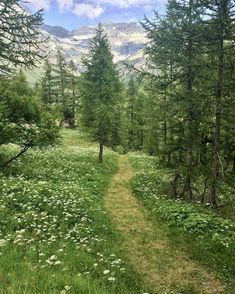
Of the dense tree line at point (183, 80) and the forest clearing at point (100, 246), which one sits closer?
the forest clearing at point (100, 246)

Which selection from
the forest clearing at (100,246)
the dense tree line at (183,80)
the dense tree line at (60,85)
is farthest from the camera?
the dense tree line at (60,85)

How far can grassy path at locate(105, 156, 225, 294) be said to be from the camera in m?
10.6

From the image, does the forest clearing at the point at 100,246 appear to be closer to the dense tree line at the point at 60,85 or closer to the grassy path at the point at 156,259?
the grassy path at the point at 156,259

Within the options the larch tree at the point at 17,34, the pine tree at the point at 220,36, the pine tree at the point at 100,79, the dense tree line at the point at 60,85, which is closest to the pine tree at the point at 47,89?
the dense tree line at the point at 60,85

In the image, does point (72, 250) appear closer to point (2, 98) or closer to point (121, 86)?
point (2, 98)

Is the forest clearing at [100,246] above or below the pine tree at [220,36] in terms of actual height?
below

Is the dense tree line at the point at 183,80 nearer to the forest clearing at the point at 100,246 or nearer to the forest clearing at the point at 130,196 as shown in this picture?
the forest clearing at the point at 130,196

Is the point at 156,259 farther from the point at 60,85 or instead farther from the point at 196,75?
the point at 60,85

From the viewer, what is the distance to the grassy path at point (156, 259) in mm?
10609

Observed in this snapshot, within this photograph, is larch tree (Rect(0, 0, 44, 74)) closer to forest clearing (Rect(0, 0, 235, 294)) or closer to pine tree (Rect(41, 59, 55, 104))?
forest clearing (Rect(0, 0, 235, 294))

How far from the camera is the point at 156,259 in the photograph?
12477mm

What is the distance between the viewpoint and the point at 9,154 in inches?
1045

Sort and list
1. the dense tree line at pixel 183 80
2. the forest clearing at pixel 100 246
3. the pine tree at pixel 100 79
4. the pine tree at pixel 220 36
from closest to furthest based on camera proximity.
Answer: the forest clearing at pixel 100 246, the dense tree line at pixel 183 80, the pine tree at pixel 220 36, the pine tree at pixel 100 79

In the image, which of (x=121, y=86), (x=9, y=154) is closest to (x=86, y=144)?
(x=121, y=86)
